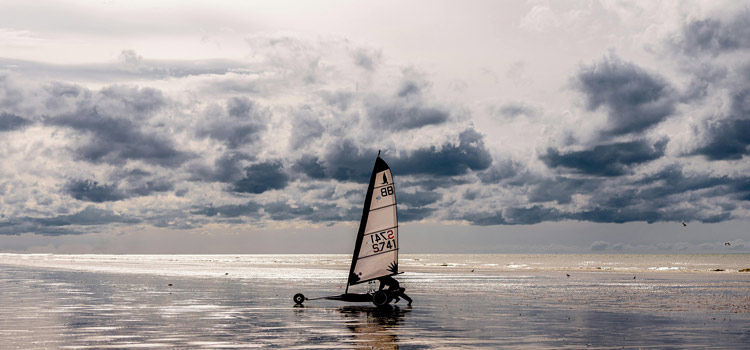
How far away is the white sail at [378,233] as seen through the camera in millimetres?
48062

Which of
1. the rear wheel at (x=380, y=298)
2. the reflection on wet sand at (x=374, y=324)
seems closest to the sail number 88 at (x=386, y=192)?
the rear wheel at (x=380, y=298)

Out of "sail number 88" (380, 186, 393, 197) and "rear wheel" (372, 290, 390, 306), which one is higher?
"sail number 88" (380, 186, 393, 197)

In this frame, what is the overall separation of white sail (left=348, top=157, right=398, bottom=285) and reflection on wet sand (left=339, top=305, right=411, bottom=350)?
99.9 inches

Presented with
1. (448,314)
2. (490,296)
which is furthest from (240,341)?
(490,296)

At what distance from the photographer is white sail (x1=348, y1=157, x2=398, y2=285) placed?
48062mm

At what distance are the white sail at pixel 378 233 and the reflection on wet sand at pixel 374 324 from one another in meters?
2.54

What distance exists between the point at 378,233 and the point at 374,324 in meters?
12.7

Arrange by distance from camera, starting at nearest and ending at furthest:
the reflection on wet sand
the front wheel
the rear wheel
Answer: the reflection on wet sand, the rear wheel, the front wheel

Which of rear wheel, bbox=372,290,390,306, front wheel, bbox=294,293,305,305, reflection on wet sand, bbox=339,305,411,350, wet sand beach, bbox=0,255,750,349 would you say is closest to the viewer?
wet sand beach, bbox=0,255,750,349

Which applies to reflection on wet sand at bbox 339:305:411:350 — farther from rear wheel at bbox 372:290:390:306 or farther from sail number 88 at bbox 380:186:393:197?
sail number 88 at bbox 380:186:393:197

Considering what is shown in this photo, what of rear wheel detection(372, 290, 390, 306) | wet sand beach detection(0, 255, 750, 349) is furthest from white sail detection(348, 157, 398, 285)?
wet sand beach detection(0, 255, 750, 349)

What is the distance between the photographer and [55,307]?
148 feet

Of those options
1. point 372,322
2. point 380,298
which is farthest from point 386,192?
point 372,322

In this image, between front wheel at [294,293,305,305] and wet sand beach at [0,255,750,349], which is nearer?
wet sand beach at [0,255,750,349]
